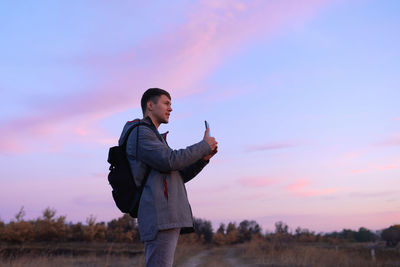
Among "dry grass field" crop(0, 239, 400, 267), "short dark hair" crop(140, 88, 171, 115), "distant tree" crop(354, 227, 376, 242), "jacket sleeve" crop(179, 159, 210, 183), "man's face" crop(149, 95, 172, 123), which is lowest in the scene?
"distant tree" crop(354, 227, 376, 242)

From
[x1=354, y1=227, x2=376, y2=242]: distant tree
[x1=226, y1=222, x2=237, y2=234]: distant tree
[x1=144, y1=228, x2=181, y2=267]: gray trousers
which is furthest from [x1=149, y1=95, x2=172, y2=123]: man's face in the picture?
[x1=354, y1=227, x2=376, y2=242]: distant tree

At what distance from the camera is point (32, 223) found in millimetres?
19750

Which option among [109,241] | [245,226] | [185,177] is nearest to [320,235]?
[245,226]

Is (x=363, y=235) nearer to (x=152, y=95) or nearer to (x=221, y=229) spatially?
(x=221, y=229)

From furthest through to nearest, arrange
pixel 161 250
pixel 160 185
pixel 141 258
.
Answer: pixel 141 258
pixel 160 185
pixel 161 250

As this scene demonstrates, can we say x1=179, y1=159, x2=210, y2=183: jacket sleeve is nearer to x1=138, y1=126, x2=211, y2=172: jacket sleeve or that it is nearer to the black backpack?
x1=138, y1=126, x2=211, y2=172: jacket sleeve

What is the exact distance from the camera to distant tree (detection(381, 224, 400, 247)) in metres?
27.1

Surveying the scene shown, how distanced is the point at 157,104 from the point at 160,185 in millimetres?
639

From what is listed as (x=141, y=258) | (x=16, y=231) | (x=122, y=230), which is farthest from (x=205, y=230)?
(x=141, y=258)

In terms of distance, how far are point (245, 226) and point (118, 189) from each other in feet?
139

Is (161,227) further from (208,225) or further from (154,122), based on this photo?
(208,225)

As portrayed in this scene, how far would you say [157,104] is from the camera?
276 centimetres

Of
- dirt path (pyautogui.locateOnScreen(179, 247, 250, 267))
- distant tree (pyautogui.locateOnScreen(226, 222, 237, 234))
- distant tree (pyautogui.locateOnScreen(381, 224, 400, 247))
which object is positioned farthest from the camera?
distant tree (pyautogui.locateOnScreen(226, 222, 237, 234))

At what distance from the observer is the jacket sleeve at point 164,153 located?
2.41 metres
